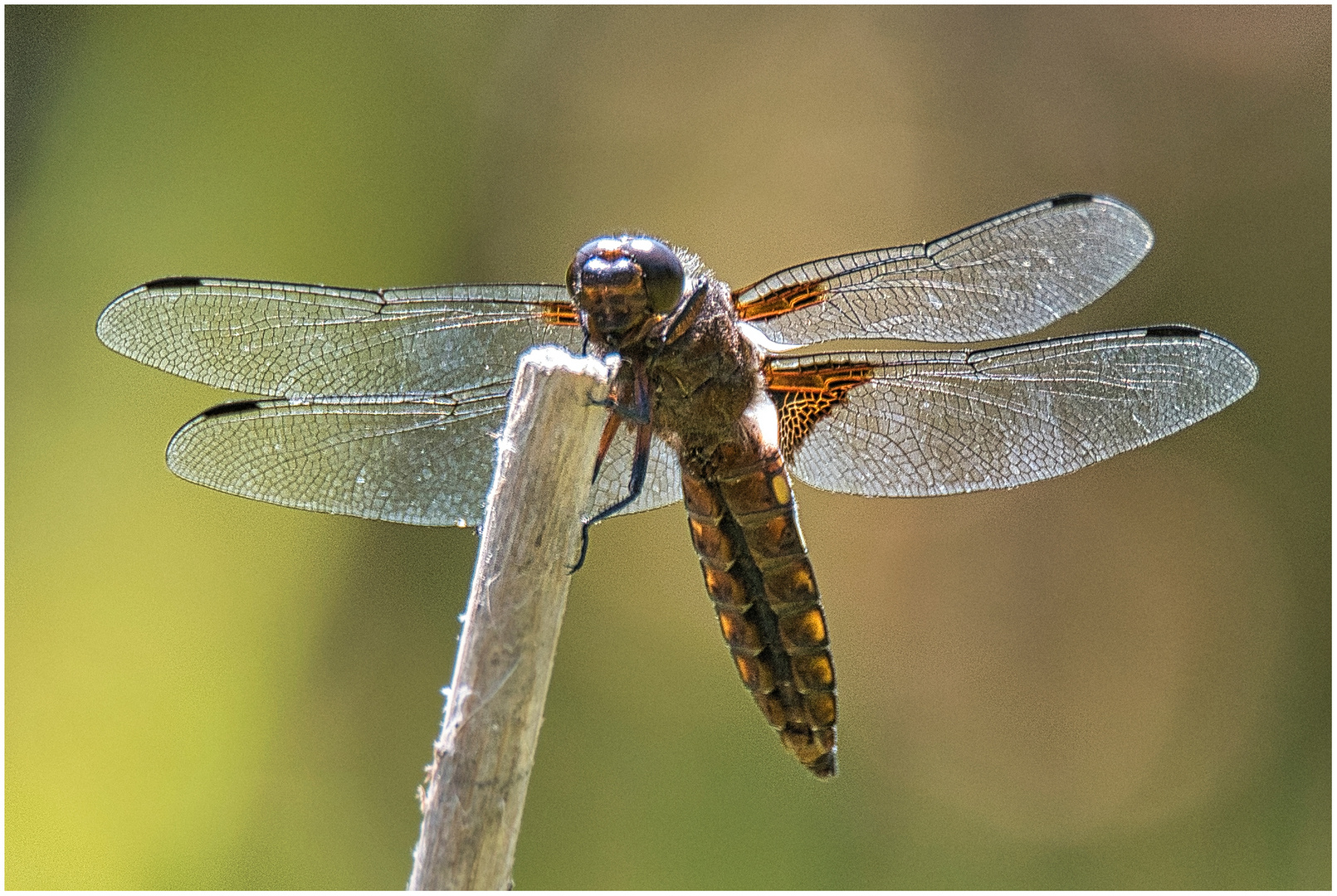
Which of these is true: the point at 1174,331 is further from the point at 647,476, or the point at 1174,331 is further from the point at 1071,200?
the point at 647,476

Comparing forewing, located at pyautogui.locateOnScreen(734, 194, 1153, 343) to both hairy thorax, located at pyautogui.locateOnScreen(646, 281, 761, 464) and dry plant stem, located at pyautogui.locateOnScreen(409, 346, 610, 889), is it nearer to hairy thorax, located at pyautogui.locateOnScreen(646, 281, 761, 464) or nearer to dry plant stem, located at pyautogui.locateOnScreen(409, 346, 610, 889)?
hairy thorax, located at pyautogui.locateOnScreen(646, 281, 761, 464)

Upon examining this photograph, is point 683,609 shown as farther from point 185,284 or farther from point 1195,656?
point 185,284

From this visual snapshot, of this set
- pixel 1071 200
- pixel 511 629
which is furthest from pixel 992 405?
pixel 511 629

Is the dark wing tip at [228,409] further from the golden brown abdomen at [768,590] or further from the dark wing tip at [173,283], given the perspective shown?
the golden brown abdomen at [768,590]

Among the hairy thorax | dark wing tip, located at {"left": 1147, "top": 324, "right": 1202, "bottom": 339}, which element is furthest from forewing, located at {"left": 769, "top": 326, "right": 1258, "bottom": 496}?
the hairy thorax

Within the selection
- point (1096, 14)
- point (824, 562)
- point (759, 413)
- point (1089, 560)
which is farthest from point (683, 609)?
point (1096, 14)
